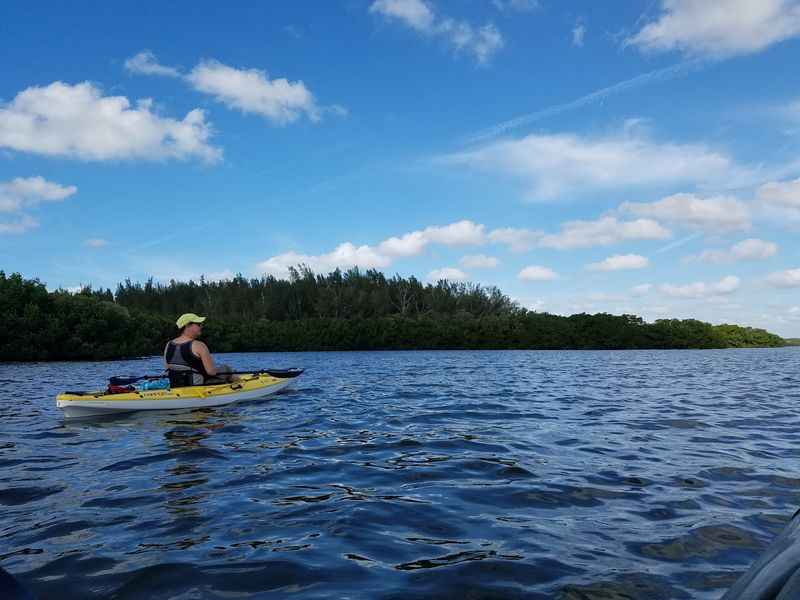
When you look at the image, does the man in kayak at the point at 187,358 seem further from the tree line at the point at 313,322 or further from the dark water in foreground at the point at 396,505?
the tree line at the point at 313,322

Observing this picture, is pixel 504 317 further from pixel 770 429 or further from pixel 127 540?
pixel 127 540

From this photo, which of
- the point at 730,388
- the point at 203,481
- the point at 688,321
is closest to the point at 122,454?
the point at 203,481

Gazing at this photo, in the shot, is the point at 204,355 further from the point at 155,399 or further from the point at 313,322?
the point at 313,322

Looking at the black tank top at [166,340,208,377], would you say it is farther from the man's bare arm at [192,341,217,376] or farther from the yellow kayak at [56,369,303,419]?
the yellow kayak at [56,369,303,419]

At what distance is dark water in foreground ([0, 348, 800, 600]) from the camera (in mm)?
4148

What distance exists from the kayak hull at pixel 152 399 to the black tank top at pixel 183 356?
1.97 ft

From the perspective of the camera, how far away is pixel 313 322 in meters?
87.0

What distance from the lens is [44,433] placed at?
10820 mm

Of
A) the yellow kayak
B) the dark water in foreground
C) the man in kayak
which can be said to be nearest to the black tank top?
the man in kayak

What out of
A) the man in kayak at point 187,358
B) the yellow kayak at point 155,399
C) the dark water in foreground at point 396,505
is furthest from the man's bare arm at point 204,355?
the dark water in foreground at point 396,505

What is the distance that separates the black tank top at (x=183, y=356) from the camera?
13805mm

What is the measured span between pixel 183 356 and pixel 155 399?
1249 mm

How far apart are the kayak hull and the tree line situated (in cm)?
4102

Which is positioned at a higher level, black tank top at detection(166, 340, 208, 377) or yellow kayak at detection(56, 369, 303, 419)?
black tank top at detection(166, 340, 208, 377)
